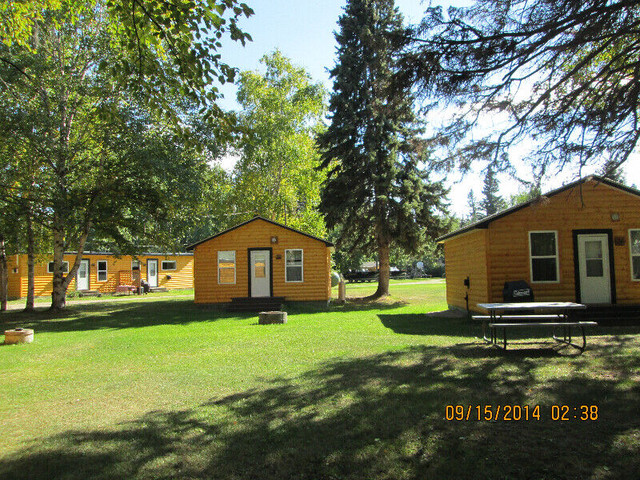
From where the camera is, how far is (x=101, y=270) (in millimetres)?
30312

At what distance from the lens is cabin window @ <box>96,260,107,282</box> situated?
30219mm

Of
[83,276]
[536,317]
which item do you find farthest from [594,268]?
[83,276]

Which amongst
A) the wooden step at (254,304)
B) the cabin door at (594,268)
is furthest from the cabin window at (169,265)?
the cabin door at (594,268)

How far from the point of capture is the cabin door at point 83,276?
29.4 metres

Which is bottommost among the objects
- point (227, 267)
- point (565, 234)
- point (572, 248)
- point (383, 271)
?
point (383, 271)

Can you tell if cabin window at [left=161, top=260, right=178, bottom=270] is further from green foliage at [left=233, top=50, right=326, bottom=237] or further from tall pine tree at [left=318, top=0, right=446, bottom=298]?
tall pine tree at [left=318, top=0, right=446, bottom=298]

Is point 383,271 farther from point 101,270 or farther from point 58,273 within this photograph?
point 101,270

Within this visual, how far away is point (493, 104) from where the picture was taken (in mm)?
6625

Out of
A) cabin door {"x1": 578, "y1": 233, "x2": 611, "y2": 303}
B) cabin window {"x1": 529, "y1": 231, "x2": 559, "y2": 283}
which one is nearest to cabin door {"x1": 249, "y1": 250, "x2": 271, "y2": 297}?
cabin window {"x1": 529, "y1": 231, "x2": 559, "y2": 283}

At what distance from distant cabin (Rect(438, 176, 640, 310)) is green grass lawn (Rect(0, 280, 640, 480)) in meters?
3.06

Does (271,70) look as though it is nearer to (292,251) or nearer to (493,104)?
(292,251)

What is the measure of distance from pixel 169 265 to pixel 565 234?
2901 centimetres

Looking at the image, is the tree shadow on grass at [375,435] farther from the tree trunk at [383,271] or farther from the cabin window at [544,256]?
the tree trunk at [383,271]

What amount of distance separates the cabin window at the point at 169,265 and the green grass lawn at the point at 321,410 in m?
25.2
